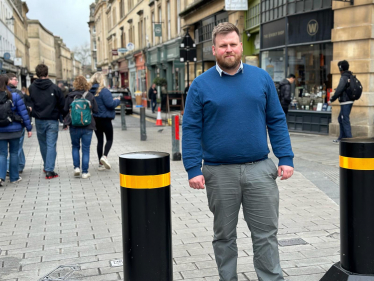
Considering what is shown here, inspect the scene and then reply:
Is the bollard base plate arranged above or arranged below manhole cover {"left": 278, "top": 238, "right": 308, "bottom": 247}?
above

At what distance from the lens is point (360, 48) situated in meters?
12.1

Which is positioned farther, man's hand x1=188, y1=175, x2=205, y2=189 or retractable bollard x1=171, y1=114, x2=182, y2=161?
retractable bollard x1=171, y1=114, x2=182, y2=161

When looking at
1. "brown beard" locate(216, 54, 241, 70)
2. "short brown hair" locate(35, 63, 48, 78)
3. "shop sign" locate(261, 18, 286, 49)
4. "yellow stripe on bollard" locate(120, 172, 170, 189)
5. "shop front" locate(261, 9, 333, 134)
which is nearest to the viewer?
"yellow stripe on bollard" locate(120, 172, 170, 189)

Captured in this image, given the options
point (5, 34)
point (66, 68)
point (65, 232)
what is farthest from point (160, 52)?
point (66, 68)

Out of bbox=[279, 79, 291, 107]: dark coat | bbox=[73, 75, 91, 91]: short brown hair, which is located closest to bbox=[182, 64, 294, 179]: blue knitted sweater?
bbox=[73, 75, 91, 91]: short brown hair

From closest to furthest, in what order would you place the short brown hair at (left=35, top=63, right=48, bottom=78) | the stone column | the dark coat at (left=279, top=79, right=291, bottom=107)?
1. the short brown hair at (left=35, top=63, right=48, bottom=78)
2. the stone column
3. the dark coat at (left=279, top=79, right=291, bottom=107)

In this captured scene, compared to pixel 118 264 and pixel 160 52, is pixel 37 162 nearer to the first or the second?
pixel 118 264

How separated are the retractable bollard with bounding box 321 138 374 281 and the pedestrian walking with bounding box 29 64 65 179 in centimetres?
586

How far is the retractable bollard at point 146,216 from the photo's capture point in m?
3.03

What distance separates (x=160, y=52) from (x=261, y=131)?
30.3 m

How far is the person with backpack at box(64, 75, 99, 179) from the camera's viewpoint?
8125 mm

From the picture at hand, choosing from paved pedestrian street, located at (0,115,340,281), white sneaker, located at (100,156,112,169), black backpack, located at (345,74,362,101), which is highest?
black backpack, located at (345,74,362,101)

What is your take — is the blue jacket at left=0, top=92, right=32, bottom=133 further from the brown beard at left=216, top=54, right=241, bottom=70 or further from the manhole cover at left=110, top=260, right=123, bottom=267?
the brown beard at left=216, top=54, right=241, bottom=70

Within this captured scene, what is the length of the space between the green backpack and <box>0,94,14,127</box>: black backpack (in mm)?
968
